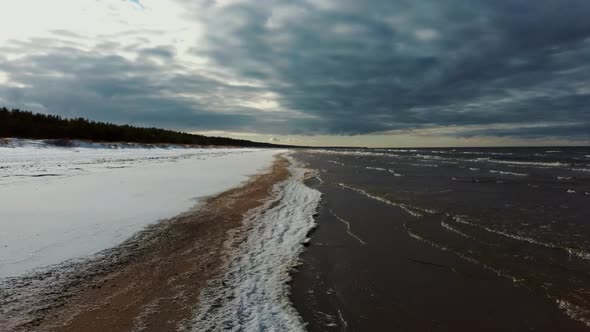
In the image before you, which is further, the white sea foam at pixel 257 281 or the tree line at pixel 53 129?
the tree line at pixel 53 129

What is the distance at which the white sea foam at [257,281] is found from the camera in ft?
14.1

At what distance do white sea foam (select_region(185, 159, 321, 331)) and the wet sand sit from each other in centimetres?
27

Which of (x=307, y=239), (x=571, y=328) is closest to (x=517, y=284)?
(x=571, y=328)

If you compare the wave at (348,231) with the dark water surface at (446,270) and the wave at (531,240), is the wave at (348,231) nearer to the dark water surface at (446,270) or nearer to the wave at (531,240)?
the dark water surface at (446,270)

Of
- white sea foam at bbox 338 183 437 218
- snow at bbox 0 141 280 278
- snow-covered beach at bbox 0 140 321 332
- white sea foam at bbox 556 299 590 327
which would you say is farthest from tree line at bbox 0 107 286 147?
white sea foam at bbox 556 299 590 327

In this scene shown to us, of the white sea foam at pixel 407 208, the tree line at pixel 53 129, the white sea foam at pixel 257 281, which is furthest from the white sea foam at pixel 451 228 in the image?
the tree line at pixel 53 129

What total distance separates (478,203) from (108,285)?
1277 cm

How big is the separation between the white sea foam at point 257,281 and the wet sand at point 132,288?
0.89 feet

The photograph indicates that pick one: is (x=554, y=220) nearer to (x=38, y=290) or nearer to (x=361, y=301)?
(x=361, y=301)

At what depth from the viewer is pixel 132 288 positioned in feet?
17.1

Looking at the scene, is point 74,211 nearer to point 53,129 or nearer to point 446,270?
point 446,270

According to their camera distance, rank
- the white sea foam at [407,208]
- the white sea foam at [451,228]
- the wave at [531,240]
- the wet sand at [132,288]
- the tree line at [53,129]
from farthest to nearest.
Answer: the tree line at [53,129] → the white sea foam at [407,208] → the white sea foam at [451,228] → the wave at [531,240] → the wet sand at [132,288]

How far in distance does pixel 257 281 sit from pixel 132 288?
1773 millimetres

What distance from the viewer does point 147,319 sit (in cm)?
429
